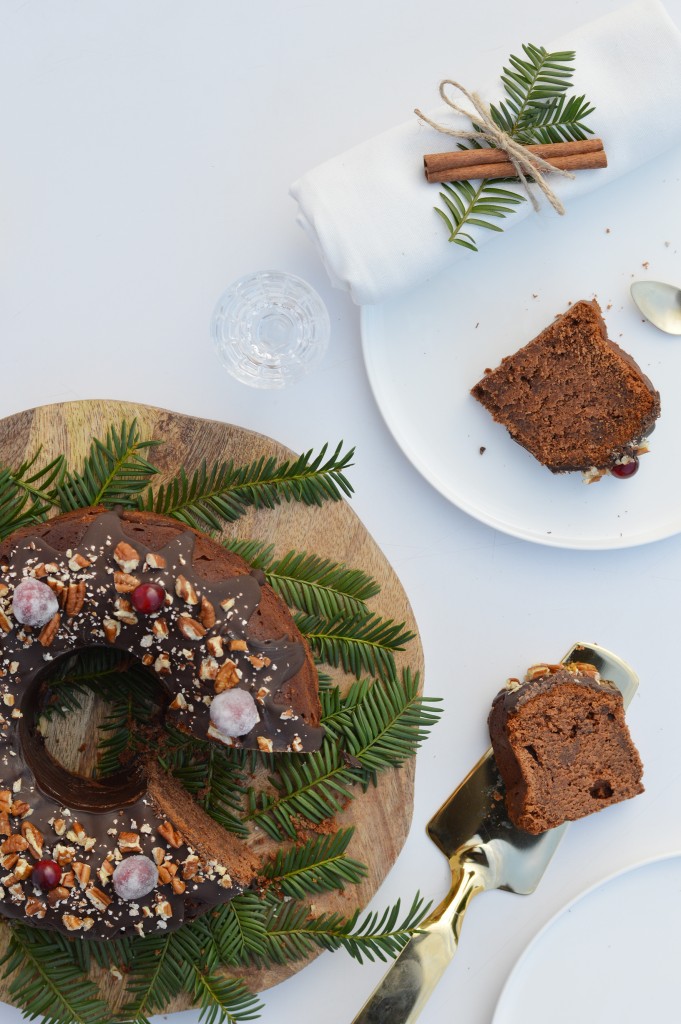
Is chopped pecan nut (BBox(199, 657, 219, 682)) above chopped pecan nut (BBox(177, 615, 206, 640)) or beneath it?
beneath

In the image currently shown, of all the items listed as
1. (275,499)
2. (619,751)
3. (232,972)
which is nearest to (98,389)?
(275,499)

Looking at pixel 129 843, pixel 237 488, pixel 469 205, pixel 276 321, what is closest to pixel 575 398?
pixel 469 205

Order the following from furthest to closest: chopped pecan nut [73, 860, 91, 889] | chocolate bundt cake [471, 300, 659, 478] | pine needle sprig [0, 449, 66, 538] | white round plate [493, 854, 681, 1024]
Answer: white round plate [493, 854, 681, 1024]
chocolate bundt cake [471, 300, 659, 478]
pine needle sprig [0, 449, 66, 538]
chopped pecan nut [73, 860, 91, 889]

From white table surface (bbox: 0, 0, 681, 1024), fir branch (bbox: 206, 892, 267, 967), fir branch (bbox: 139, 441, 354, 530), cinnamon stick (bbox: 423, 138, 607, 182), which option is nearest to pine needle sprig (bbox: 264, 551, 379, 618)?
fir branch (bbox: 139, 441, 354, 530)

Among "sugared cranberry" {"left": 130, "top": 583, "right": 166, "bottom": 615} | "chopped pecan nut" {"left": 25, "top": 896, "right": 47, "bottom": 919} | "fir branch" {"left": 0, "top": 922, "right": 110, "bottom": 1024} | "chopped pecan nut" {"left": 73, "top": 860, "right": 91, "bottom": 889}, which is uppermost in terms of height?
"sugared cranberry" {"left": 130, "top": 583, "right": 166, "bottom": 615}

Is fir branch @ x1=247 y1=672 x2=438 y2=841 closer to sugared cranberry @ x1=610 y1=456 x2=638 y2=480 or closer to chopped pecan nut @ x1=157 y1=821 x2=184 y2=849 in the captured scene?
chopped pecan nut @ x1=157 y1=821 x2=184 y2=849

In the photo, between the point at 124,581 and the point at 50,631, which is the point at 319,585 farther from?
the point at 50,631
